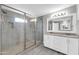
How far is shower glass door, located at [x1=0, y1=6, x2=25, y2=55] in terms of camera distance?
1.11 m

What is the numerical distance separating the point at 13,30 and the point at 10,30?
Result: 50 mm

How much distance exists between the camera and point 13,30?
4.00 ft

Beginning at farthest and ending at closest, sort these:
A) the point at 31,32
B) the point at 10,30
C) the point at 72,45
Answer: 1. the point at 72,45
2. the point at 31,32
3. the point at 10,30

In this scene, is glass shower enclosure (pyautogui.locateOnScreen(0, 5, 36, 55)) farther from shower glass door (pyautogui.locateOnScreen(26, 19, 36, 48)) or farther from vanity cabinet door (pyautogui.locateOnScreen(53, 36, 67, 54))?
vanity cabinet door (pyautogui.locateOnScreen(53, 36, 67, 54))

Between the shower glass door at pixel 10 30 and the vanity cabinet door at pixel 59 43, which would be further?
the vanity cabinet door at pixel 59 43

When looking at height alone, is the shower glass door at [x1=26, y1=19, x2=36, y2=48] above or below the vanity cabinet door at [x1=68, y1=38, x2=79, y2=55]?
above

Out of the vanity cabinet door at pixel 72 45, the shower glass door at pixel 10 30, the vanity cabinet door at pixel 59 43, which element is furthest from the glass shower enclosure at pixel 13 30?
the vanity cabinet door at pixel 72 45

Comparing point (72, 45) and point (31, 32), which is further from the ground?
point (31, 32)

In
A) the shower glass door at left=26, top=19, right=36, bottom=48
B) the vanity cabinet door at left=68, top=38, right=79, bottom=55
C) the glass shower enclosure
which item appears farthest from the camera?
the vanity cabinet door at left=68, top=38, right=79, bottom=55

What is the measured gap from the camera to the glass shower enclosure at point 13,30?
110 centimetres

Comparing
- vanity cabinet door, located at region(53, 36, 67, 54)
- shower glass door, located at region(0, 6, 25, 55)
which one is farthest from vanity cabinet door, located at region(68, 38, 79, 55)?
shower glass door, located at region(0, 6, 25, 55)

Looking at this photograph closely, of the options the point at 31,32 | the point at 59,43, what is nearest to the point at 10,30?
the point at 31,32

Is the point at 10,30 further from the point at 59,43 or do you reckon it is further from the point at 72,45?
the point at 72,45

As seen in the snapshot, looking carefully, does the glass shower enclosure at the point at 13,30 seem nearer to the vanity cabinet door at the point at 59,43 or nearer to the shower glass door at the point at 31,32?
the shower glass door at the point at 31,32
